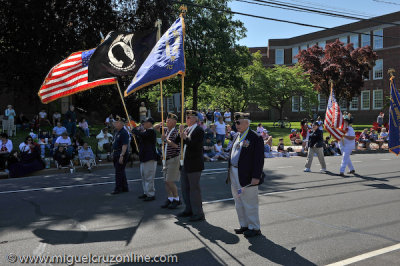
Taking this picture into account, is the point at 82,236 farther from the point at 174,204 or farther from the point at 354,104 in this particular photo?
the point at 354,104

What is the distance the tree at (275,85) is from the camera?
38.0m

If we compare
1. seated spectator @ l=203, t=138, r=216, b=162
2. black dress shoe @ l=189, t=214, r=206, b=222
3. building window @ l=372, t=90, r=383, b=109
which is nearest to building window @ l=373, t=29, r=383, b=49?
building window @ l=372, t=90, r=383, b=109

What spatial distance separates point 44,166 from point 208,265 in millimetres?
10698

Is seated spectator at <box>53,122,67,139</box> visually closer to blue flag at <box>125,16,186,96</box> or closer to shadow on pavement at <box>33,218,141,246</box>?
blue flag at <box>125,16,186,96</box>

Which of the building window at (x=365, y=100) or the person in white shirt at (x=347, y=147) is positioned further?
the building window at (x=365, y=100)

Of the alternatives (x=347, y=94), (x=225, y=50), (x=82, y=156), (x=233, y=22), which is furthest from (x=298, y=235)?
(x=347, y=94)

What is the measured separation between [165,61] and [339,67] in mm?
32387

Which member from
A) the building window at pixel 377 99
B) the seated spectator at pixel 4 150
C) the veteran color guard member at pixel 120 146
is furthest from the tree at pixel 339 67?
the veteran color guard member at pixel 120 146

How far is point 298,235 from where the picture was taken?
215 inches

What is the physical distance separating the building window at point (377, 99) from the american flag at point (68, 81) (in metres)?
44.5

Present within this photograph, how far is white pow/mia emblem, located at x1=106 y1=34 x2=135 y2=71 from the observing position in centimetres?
802

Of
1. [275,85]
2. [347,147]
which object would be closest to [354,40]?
[275,85]

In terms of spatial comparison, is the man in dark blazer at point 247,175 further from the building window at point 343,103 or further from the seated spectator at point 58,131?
the building window at point 343,103

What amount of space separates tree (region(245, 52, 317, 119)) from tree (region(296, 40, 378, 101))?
172 cm
